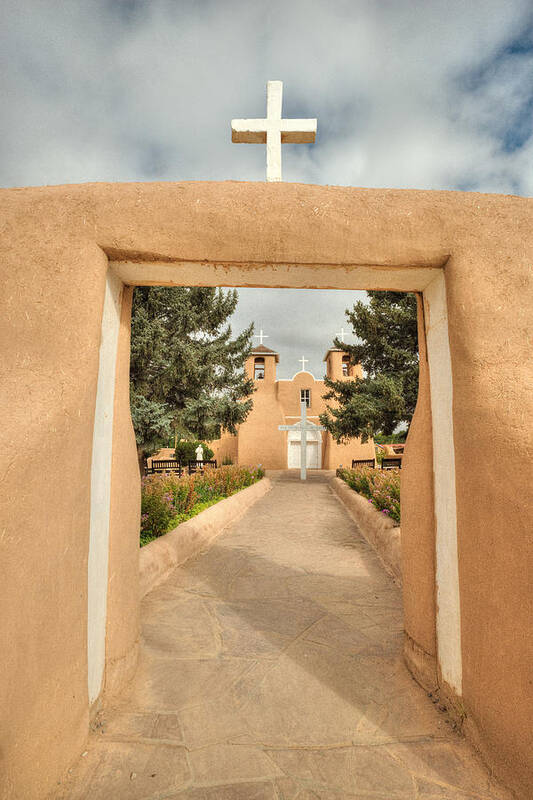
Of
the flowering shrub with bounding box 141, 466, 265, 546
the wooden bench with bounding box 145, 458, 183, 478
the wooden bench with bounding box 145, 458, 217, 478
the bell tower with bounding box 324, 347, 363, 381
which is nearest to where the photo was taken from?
the flowering shrub with bounding box 141, 466, 265, 546

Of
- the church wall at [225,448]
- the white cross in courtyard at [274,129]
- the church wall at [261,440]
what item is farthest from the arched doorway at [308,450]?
the white cross in courtyard at [274,129]

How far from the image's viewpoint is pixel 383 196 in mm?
2453

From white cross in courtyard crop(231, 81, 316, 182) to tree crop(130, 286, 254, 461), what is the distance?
17.6 feet

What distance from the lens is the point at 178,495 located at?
8062mm

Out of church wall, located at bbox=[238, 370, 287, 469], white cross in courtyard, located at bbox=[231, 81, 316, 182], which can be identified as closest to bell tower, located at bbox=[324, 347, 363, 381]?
church wall, located at bbox=[238, 370, 287, 469]

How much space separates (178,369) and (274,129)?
6.08 metres

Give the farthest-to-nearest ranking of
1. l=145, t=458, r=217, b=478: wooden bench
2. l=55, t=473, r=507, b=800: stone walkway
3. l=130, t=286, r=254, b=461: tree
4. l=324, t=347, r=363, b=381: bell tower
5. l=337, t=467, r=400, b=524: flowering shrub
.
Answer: l=324, t=347, r=363, b=381: bell tower < l=145, t=458, r=217, b=478: wooden bench < l=130, t=286, r=254, b=461: tree < l=337, t=467, r=400, b=524: flowering shrub < l=55, t=473, r=507, b=800: stone walkway

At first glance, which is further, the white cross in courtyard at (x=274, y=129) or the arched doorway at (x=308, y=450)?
the arched doorway at (x=308, y=450)

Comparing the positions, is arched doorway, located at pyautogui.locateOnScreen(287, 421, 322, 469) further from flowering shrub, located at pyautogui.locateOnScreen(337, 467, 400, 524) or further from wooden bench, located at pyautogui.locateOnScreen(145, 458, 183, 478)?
flowering shrub, located at pyautogui.locateOnScreen(337, 467, 400, 524)

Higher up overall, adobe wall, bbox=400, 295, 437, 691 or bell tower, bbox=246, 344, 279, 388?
bell tower, bbox=246, 344, 279, 388

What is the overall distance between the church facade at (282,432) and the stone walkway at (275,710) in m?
15.7

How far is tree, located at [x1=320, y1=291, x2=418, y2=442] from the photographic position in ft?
30.7

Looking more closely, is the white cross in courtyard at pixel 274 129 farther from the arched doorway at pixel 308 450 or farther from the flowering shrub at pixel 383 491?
the arched doorway at pixel 308 450

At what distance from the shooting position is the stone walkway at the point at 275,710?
1976 mm
